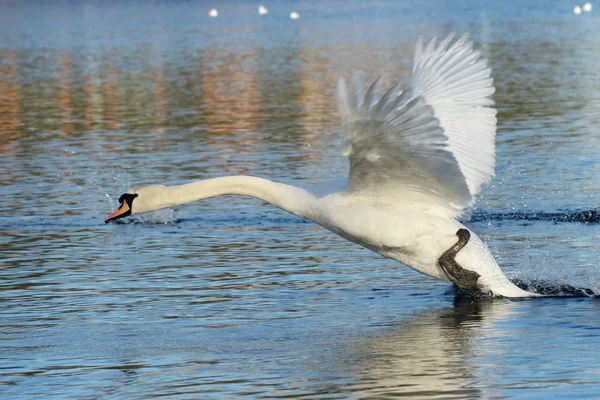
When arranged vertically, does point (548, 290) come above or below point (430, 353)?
above

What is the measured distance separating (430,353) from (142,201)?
285 centimetres

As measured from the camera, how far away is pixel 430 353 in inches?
335

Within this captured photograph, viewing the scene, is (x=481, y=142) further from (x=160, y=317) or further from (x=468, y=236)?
(x=160, y=317)

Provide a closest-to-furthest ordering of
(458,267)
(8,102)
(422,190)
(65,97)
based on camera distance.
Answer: (422,190) → (458,267) → (8,102) → (65,97)

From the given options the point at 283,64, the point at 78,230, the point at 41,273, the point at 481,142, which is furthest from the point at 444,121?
the point at 283,64

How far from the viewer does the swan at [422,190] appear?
920 cm

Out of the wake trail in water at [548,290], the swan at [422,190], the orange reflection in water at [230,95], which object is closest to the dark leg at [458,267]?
the swan at [422,190]

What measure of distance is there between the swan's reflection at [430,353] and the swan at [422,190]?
36cm

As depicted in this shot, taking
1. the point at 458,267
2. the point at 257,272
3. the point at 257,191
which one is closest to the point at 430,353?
the point at 458,267

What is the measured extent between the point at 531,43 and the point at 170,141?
33.8 m

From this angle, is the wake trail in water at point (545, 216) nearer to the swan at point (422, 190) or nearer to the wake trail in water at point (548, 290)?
the wake trail in water at point (548, 290)

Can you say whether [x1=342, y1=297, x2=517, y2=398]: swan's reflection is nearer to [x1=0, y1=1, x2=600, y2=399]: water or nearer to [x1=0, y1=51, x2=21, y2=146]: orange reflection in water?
[x1=0, y1=1, x2=600, y2=399]: water

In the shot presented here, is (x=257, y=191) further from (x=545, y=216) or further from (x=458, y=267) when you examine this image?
(x=545, y=216)

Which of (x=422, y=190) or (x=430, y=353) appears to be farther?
(x=422, y=190)
